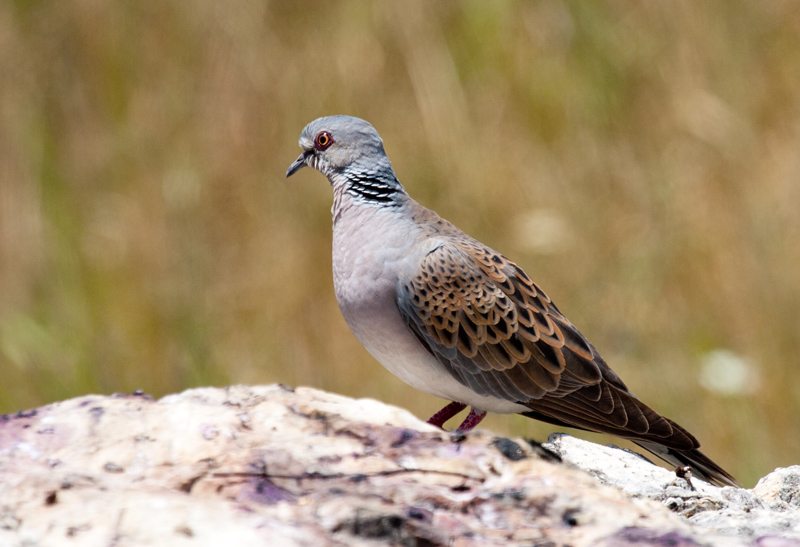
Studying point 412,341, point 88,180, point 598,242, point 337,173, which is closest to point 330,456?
point 412,341

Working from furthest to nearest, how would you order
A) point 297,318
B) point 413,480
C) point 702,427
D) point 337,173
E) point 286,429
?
point 297,318
point 702,427
point 337,173
point 286,429
point 413,480

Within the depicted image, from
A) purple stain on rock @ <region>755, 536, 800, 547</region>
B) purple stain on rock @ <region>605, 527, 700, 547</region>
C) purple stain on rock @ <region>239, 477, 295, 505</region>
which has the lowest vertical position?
purple stain on rock @ <region>239, 477, 295, 505</region>

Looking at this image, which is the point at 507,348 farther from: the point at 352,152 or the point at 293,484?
the point at 293,484

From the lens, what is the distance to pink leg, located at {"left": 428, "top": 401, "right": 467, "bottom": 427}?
3784mm

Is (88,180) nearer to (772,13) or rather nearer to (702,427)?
(702,427)

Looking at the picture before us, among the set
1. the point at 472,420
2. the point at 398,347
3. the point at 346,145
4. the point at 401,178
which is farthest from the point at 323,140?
the point at 401,178

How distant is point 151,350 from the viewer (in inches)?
231

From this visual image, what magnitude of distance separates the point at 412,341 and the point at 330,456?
135 centimetres

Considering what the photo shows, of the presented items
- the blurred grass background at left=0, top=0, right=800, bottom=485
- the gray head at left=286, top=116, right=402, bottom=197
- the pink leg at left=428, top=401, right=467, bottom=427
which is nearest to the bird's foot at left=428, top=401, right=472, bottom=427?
the pink leg at left=428, top=401, right=467, bottom=427

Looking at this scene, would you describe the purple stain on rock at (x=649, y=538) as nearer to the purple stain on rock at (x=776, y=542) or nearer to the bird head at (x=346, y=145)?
the purple stain on rock at (x=776, y=542)

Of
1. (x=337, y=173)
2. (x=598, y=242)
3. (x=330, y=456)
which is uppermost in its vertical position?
(x=598, y=242)

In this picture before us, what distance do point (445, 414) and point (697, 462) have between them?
99 centimetres

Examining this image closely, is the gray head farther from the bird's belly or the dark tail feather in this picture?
the dark tail feather

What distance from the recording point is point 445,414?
3.88m
